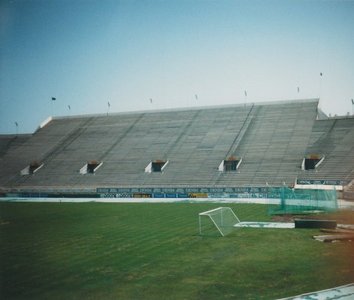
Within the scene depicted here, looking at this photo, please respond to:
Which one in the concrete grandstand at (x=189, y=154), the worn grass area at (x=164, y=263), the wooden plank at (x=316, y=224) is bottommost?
the worn grass area at (x=164, y=263)

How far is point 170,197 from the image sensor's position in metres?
41.9

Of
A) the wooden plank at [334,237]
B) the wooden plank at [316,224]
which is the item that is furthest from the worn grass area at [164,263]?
the wooden plank at [316,224]

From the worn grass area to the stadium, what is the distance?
6 cm

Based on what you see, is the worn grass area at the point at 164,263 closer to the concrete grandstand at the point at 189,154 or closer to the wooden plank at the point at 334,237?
the wooden plank at the point at 334,237

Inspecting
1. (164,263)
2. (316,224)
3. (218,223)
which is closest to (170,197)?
(218,223)

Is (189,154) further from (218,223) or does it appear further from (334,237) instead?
(334,237)

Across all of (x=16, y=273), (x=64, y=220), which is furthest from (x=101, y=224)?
(x=16, y=273)

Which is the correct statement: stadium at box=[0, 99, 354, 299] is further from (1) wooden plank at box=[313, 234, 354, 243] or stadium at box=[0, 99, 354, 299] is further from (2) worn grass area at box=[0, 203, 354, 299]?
(1) wooden plank at box=[313, 234, 354, 243]

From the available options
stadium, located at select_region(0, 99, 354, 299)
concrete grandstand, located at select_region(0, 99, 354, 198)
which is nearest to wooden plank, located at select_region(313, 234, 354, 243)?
stadium, located at select_region(0, 99, 354, 299)

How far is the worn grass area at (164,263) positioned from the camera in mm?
10719

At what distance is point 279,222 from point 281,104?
1584 inches

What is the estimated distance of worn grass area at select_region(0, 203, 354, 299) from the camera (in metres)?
10.7

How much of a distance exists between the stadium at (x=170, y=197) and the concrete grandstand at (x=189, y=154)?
0.22 m

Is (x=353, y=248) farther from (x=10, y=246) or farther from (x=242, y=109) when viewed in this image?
(x=242, y=109)
